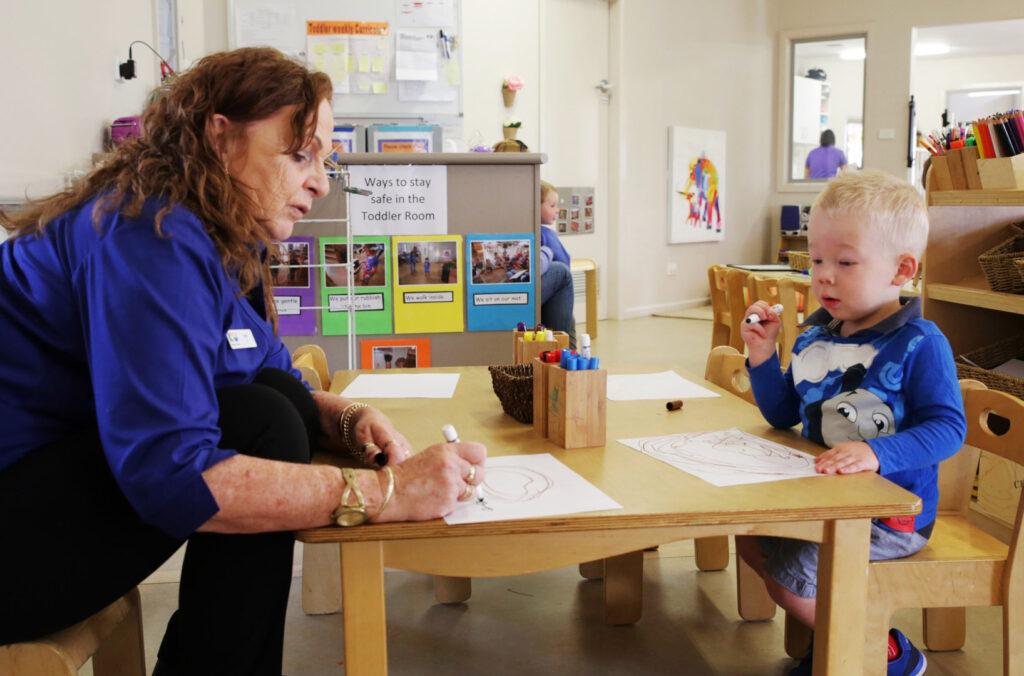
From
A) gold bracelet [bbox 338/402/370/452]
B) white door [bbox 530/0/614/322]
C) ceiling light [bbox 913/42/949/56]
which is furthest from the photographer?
ceiling light [bbox 913/42/949/56]

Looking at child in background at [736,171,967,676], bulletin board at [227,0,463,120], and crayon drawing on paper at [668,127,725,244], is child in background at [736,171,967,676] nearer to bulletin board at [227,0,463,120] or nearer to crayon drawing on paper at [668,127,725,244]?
bulletin board at [227,0,463,120]

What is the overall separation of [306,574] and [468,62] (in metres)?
4.84

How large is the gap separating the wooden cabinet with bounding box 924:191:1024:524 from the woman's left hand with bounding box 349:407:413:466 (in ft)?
6.78

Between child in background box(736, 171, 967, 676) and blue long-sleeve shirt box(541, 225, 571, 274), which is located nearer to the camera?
child in background box(736, 171, 967, 676)

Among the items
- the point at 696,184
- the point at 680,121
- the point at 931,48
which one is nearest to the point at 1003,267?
the point at 680,121

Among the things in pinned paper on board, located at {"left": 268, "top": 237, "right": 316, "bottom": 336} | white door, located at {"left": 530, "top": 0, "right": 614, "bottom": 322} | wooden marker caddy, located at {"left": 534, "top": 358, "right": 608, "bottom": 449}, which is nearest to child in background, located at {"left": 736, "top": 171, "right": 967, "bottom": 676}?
wooden marker caddy, located at {"left": 534, "top": 358, "right": 608, "bottom": 449}

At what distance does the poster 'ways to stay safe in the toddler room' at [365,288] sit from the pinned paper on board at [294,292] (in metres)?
0.06

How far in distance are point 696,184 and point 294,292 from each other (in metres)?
6.18

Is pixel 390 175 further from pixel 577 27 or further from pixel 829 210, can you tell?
pixel 577 27

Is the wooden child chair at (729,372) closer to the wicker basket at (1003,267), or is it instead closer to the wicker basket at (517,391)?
the wicker basket at (517,391)

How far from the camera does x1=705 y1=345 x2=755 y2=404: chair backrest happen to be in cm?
185

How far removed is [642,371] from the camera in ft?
6.32

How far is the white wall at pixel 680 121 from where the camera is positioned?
754cm

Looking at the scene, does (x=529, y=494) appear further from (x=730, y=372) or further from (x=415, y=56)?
(x=415, y=56)
